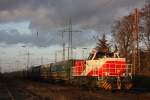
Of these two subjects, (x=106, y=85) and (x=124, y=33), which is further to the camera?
(x=124, y=33)

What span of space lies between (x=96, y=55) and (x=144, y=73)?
17.9m

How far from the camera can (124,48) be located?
250 feet

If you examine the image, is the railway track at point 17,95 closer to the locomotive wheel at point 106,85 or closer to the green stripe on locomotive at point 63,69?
the locomotive wheel at point 106,85

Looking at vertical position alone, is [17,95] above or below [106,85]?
below

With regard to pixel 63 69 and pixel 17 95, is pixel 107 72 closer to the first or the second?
pixel 17 95

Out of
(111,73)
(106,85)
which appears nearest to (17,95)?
(106,85)

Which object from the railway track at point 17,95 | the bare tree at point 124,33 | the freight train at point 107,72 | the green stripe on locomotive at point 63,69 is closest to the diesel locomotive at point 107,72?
the freight train at point 107,72

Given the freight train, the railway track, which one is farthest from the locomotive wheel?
the railway track

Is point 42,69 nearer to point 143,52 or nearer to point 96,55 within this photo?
point 143,52

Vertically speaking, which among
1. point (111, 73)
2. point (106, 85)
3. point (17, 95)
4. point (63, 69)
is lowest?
point (17, 95)

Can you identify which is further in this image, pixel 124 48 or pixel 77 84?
pixel 124 48

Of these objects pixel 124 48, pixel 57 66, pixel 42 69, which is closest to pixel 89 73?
pixel 57 66

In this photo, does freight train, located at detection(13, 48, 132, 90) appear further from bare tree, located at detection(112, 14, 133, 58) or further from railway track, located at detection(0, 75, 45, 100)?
bare tree, located at detection(112, 14, 133, 58)

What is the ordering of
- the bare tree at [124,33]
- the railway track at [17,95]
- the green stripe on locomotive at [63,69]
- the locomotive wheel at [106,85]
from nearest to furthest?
the railway track at [17,95] → the locomotive wheel at [106,85] → the green stripe on locomotive at [63,69] → the bare tree at [124,33]
